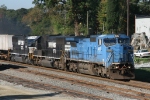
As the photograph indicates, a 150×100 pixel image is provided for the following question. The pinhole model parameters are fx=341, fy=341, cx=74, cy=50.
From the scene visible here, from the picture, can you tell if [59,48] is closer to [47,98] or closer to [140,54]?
[47,98]

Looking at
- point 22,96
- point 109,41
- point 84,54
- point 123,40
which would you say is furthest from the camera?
point 84,54

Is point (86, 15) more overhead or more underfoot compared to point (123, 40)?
more overhead

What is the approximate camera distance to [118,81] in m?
20.5

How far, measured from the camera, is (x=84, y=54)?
24.4 meters

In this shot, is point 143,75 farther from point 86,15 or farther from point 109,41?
point 86,15

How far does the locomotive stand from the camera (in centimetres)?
2123

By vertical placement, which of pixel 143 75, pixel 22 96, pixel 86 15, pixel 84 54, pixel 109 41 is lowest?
pixel 22 96

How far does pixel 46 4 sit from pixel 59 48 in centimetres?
2479

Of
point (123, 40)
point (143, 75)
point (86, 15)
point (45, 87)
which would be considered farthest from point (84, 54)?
point (86, 15)

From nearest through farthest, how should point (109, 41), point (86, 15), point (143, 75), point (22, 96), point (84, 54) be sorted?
point (22, 96), point (109, 41), point (84, 54), point (143, 75), point (86, 15)

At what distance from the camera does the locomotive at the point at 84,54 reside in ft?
69.7

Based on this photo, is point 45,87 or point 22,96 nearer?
point 22,96

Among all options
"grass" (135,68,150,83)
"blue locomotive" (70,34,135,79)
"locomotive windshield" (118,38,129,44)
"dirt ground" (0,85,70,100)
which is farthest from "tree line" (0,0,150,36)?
"dirt ground" (0,85,70,100)

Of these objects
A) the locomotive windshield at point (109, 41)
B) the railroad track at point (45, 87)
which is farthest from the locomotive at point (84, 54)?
the railroad track at point (45, 87)
